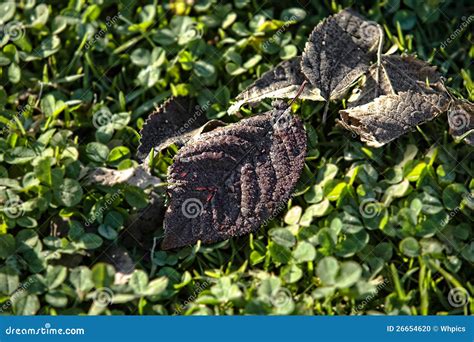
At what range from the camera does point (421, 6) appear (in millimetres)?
2746

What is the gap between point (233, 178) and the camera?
2316 millimetres

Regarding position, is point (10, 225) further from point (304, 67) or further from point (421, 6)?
point (421, 6)

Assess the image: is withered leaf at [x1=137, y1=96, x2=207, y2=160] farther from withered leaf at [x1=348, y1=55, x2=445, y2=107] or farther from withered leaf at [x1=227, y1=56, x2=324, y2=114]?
withered leaf at [x1=348, y1=55, x2=445, y2=107]

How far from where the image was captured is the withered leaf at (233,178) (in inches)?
88.9

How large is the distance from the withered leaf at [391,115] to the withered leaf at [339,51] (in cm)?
12

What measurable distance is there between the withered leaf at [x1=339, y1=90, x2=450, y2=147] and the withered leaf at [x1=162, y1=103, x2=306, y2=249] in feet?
0.65

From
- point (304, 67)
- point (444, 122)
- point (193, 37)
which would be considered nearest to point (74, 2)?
point (193, 37)

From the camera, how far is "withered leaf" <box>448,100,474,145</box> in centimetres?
239

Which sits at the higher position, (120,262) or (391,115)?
(391,115)

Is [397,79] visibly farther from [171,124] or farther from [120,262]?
[120,262]

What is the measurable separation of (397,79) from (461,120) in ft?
0.89
